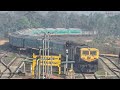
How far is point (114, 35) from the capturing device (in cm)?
614

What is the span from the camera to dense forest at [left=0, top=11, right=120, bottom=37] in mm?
5945

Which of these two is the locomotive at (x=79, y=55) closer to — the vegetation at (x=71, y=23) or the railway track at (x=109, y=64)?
the railway track at (x=109, y=64)

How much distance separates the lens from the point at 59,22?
6.18 m

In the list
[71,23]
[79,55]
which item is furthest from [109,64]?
[71,23]

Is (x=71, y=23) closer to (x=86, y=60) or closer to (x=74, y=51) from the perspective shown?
(x=74, y=51)

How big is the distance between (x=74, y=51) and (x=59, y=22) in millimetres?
933

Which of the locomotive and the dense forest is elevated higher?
the dense forest

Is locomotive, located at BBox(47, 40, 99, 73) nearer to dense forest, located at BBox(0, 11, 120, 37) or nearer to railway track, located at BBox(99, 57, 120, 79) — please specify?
railway track, located at BBox(99, 57, 120, 79)

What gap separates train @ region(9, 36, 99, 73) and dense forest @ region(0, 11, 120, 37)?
17.2 inches

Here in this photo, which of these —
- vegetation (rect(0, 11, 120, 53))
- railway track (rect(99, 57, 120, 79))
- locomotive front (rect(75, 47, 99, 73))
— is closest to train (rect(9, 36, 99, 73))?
locomotive front (rect(75, 47, 99, 73))

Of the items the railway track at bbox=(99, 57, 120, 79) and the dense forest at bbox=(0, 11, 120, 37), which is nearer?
the dense forest at bbox=(0, 11, 120, 37)

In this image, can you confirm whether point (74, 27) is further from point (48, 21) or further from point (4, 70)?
point (4, 70)

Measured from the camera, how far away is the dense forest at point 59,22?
19.5ft
